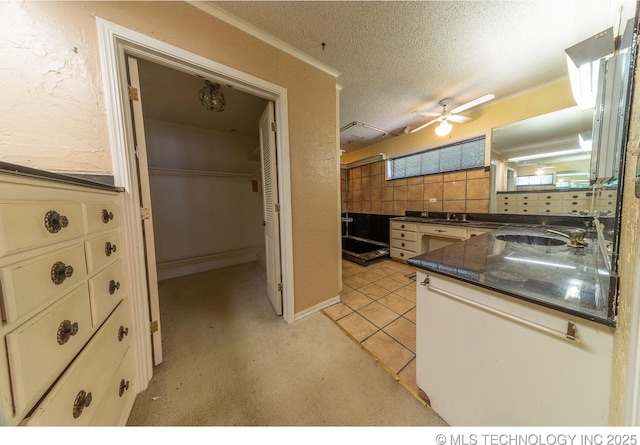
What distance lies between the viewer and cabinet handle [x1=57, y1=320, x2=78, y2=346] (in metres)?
0.59

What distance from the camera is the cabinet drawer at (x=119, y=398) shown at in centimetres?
76

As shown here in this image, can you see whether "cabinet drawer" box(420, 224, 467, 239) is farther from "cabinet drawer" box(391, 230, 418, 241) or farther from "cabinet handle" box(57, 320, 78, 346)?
"cabinet handle" box(57, 320, 78, 346)

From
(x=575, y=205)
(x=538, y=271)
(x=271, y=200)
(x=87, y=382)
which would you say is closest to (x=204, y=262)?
(x=271, y=200)

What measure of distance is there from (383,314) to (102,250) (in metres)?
1.99

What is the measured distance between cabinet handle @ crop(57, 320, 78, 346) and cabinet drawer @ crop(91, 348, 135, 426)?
35 cm

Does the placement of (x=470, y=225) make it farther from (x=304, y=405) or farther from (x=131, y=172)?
(x=131, y=172)

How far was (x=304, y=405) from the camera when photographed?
40.6 inches

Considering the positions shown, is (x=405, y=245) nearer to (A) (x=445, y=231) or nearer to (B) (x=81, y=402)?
(A) (x=445, y=231)

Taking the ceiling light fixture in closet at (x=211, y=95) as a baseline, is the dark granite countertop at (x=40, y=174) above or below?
below

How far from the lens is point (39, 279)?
1.73ft

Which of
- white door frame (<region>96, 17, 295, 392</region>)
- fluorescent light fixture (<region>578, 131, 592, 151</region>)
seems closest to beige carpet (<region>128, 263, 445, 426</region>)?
white door frame (<region>96, 17, 295, 392</region>)

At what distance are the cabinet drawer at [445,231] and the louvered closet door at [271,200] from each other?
7.64 ft

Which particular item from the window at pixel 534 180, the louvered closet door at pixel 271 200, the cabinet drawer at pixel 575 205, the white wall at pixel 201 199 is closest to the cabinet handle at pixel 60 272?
the louvered closet door at pixel 271 200

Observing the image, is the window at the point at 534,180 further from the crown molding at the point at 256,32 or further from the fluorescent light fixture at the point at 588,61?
the crown molding at the point at 256,32
